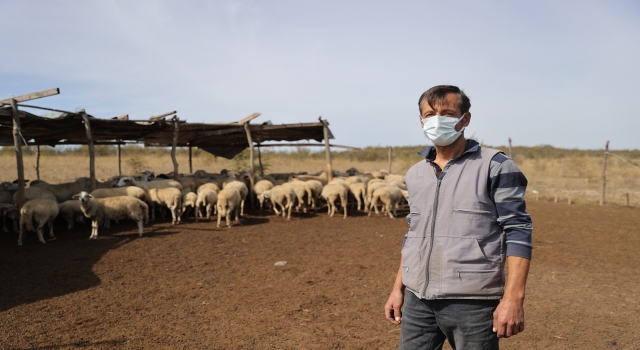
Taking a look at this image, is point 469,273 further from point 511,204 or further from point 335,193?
point 335,193

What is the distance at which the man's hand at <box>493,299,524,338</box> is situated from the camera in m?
1.90

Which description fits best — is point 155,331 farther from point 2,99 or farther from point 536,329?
point 2,99

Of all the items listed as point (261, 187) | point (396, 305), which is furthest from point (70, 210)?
point (396, 305)

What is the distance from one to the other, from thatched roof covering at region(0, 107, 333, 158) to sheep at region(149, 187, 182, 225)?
214cm

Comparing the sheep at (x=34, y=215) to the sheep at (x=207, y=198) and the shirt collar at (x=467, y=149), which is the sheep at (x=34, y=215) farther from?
the shirt collar at (x=467, y=149)

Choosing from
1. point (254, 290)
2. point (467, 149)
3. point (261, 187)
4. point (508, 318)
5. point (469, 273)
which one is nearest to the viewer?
point (508, 318)

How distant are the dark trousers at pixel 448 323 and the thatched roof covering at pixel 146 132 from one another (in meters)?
9.79

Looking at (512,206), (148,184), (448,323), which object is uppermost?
(512,206)

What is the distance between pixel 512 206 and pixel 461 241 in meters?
0.29

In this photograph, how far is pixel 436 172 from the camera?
2.30 m

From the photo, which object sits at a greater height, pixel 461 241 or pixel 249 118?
pixel 249 118

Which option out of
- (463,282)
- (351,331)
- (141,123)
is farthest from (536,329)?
(141,123)

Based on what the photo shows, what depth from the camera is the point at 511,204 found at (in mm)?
1954

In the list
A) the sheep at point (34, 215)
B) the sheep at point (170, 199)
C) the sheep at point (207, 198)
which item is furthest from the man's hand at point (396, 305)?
the sheep at point (207, 198)
